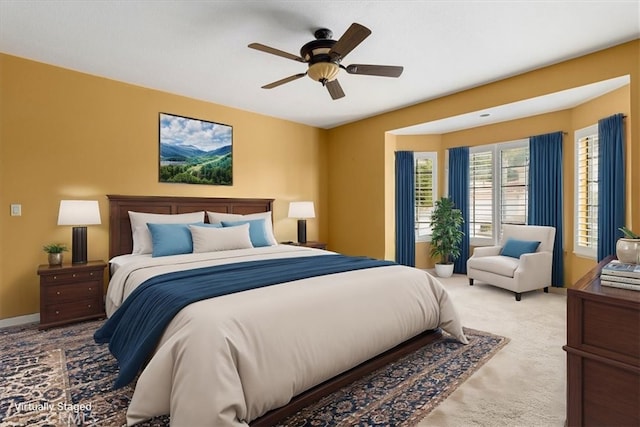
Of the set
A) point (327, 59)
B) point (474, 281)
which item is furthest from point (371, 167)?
point (327, 59)

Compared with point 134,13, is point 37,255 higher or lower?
lower

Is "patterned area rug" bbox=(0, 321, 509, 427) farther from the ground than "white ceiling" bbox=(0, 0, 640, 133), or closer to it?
closer to it

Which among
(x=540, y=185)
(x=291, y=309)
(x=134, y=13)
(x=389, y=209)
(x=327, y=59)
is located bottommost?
(x=291, y=309)

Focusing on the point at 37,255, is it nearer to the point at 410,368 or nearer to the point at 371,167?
the point at 410,368

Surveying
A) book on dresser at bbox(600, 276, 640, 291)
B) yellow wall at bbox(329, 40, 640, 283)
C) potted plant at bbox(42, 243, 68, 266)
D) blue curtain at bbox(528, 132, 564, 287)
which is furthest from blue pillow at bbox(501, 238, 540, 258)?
potted plant at bbox(42, 243, 68, 266)

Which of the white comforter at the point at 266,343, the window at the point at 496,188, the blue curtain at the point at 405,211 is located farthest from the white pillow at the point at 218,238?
the window at the point at 496,188

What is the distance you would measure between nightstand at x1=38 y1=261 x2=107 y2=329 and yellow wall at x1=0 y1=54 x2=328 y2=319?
1.30 ft

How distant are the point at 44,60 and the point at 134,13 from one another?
171 centimetres

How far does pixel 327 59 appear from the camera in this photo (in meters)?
2.72

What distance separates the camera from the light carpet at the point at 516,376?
1.89 m

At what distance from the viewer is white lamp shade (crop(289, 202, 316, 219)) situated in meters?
5.37

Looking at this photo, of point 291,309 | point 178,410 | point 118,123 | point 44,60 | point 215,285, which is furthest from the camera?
point 118,123

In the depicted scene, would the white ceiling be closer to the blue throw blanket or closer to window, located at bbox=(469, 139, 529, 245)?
window, located at bbox=(469, 139, 529, 245)

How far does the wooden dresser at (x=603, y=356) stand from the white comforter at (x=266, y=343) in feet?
3.76
